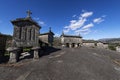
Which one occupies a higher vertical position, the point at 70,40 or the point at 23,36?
the point at 23,36

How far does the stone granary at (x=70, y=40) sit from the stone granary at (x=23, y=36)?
2587 cm

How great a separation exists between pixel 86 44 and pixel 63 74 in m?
42.2

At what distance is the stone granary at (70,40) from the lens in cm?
3931

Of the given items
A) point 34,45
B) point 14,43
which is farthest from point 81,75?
point 14,43

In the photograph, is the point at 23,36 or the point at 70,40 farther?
the point at 70,40

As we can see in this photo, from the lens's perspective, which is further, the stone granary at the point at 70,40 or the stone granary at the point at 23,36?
the stone granary at the point at 70,40

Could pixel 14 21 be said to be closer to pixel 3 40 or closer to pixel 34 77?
pixel 3 40

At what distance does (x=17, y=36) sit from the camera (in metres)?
12.7

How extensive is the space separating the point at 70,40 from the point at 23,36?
30.0m

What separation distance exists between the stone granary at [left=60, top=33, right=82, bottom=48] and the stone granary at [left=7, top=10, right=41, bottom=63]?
84.9ft

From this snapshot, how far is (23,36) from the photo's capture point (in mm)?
12922

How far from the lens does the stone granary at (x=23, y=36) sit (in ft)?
40.6

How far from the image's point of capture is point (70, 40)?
133ft

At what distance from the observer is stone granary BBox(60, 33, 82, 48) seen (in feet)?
129
